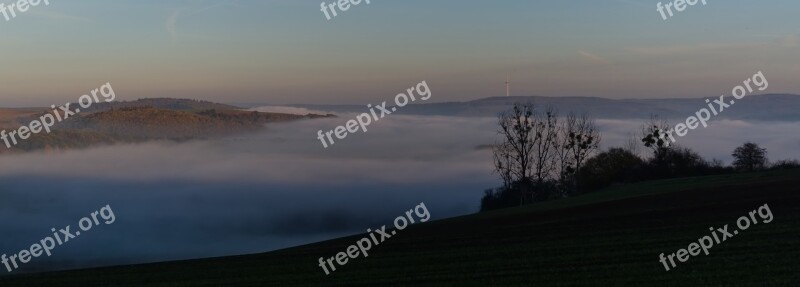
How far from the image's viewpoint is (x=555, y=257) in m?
22.4

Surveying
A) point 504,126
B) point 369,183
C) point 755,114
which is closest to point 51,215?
point 369,183

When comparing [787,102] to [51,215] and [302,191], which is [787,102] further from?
[51,215]

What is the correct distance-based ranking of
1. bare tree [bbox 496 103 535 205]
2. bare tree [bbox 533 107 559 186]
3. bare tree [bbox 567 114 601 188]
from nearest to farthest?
1. bare tree [bbox 496 103 535 205]
2. bare tree [bbox 533 107 559 186]
3. bare tree [bbox 567 114 601 188]

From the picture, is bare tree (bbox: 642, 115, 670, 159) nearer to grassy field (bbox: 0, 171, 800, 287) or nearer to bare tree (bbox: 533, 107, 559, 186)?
bare tree (bbox: 533, 107, 559, 186)

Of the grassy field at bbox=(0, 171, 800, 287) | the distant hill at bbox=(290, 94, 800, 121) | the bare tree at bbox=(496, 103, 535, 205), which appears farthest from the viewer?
the distant hill at bbox=(290, 94, 800, 121)

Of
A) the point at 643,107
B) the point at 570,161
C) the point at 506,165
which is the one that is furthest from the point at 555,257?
the point at 643,107

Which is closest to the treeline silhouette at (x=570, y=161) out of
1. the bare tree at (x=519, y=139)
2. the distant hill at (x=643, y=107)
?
the bare tree at (x=519, y=139)

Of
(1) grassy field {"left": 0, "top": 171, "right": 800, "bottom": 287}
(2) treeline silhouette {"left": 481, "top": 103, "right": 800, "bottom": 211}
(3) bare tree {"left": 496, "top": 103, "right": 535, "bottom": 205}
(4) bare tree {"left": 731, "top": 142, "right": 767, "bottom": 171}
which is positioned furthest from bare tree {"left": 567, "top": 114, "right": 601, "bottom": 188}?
(1) grassy field {"left": 0, "top": 171, "right": 800, "bottom": 287}

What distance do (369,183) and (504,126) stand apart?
5530cm

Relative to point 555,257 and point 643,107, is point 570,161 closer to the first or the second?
point 643,107

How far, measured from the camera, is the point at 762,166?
286 feet

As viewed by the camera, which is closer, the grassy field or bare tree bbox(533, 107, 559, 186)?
the grassy field

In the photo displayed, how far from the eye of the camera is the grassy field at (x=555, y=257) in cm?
1861

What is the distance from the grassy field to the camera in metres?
18.6
